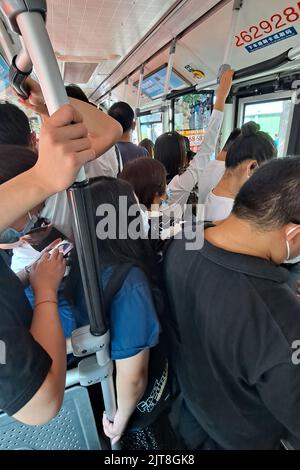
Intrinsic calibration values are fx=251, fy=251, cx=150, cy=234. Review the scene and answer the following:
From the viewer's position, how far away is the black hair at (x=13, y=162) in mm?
619

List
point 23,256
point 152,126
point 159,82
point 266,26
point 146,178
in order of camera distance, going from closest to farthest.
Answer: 1. point 23,256
2. point 146,178
3. point 266,26
4. point 159,82
5. point 152,126

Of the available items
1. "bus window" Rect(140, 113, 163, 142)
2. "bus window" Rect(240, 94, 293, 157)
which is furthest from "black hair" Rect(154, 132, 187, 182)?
"bus window" Rect(140, 113, 163, 142)

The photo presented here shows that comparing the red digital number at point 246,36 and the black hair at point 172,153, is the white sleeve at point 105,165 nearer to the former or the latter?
the black hair at point 172,153

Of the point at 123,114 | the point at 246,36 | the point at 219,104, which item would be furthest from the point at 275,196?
the point at 246,36

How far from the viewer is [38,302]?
64 centimetres

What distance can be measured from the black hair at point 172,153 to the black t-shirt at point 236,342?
1.25 meters

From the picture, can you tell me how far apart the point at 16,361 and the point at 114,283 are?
1.05ft

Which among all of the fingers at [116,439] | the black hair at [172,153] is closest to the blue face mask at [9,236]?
the fingers at [116,439]

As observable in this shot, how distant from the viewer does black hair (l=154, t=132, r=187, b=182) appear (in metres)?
2.06

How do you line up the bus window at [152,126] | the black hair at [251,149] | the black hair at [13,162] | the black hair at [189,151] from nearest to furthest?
the black hair at [13,162] → the black hair at [251,149] → the black hair at [189,151] → the bus window at [152,126]

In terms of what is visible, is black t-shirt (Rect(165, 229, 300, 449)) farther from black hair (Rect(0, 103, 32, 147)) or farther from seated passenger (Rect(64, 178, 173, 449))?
black hair (Rect(0, 103, 32, 147))

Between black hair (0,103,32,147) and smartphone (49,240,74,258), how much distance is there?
0.60 metres

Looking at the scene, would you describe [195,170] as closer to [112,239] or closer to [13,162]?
[112,239]
